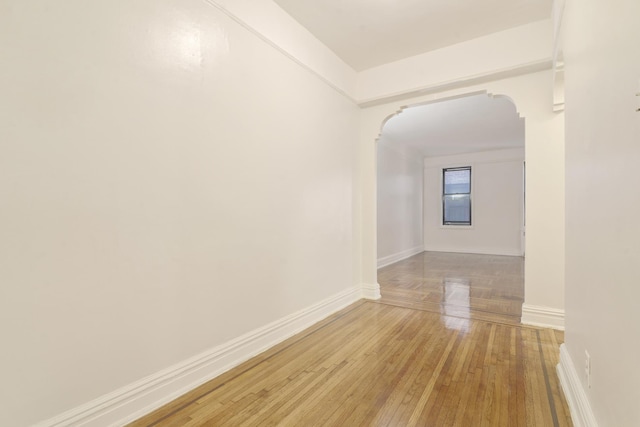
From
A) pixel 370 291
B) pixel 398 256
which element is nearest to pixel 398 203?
pixel 398 256

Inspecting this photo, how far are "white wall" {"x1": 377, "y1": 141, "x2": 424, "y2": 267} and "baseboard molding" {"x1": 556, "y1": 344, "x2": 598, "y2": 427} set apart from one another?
4.26 m

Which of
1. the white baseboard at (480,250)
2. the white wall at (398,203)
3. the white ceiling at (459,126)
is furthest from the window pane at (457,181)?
the white baseboard at (480,250)

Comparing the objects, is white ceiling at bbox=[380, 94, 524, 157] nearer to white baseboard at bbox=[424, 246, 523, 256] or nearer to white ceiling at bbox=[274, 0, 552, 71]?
white ceiling at bbox=[274, 0, 552, 71]

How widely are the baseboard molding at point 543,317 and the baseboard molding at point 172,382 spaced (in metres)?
2.13

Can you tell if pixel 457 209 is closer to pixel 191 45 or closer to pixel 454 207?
pixel 454 207

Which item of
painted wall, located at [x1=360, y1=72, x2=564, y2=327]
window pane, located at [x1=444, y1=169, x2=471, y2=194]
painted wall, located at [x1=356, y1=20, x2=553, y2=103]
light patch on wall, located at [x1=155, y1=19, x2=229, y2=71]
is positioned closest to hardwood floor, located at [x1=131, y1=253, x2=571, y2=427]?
painted wall, located at [x1=360, y1=72, x2=564, y2=327]

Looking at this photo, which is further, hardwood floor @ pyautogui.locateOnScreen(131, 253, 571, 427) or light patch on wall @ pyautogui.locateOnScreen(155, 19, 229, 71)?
light patch on wall @ pyautogui.locateOnScreen(155, 19, 229, 71)

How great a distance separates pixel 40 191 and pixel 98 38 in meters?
0.77

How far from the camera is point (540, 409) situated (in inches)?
65.8

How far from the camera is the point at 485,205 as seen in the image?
8062 millimetres

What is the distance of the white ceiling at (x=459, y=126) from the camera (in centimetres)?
474

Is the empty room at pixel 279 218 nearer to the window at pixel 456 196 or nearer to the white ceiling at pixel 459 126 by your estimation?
the white ceiling at pixel 459 126

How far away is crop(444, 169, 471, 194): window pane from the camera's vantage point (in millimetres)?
8359

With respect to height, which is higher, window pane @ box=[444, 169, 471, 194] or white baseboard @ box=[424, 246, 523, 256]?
window pane @ box=[444, 169, 471, 194]
